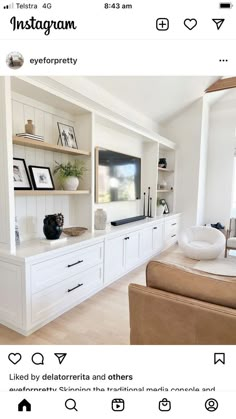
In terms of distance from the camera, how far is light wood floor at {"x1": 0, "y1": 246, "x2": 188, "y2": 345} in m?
1.63

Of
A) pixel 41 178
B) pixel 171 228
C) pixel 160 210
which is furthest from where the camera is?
pixel 171 228

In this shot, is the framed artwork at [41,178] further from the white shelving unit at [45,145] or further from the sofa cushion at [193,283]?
the sofa cushion at [193,283]

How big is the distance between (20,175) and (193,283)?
5.48 ft

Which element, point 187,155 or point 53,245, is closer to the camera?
point 53,245

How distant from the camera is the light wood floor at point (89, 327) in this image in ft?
A: 5.35

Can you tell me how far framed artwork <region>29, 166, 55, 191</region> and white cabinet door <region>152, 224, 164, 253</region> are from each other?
1.95m

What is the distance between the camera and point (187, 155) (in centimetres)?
481
